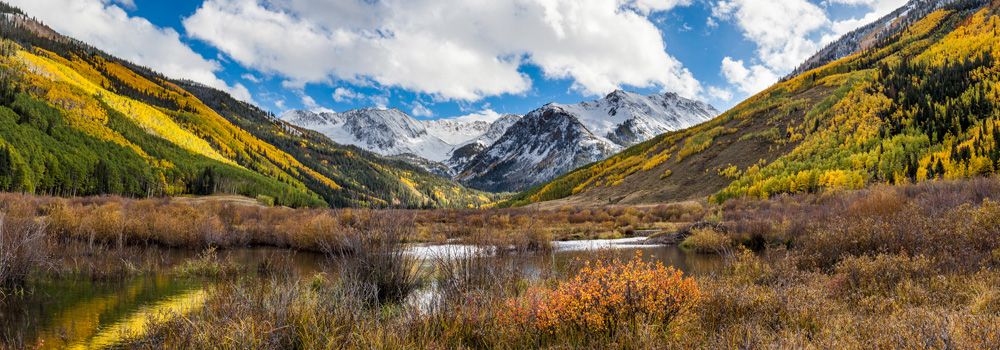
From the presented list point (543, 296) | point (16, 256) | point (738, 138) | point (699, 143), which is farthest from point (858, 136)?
point (16, 256)

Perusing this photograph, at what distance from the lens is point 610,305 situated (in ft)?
15.5

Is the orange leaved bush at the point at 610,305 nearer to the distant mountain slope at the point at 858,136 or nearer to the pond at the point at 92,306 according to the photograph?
the pond at the point at 92,306

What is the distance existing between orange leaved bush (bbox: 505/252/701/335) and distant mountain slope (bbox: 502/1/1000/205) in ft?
73.2

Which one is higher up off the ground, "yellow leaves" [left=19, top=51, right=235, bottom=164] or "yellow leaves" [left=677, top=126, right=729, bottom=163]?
"yellow leaves" [left=19, top=51, right=235, bottom=164]

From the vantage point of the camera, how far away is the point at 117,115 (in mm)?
89188

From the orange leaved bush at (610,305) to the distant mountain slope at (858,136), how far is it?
22316 mm

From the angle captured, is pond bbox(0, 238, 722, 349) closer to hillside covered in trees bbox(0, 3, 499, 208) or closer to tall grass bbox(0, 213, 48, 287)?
tall grass bbox(0, 213, 48, 287)

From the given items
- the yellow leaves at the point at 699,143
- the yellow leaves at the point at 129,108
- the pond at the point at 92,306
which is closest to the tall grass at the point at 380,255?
the pond at the point at 92,306

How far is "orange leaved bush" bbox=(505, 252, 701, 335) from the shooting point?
460cm

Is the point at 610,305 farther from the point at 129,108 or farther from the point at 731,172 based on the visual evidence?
the point at 129,108

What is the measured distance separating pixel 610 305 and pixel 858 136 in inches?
1314

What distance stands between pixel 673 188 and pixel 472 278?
39354 mm

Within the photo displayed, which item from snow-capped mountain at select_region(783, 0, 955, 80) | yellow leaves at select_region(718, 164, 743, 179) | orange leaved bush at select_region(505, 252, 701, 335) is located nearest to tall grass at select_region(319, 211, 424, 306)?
orange leaved bush at select_region(505, 252, 701, 335)

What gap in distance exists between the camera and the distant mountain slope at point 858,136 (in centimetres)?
2131
